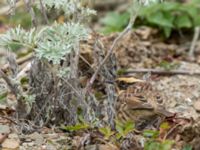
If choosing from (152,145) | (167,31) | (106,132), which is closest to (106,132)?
(106,132)

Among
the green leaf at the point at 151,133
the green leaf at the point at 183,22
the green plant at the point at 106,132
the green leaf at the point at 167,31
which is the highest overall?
the green leaf at the point at 183,22

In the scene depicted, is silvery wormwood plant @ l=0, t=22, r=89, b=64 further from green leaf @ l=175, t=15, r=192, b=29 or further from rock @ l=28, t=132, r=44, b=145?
green leaf @ l=175, t=15, r=192, b=29

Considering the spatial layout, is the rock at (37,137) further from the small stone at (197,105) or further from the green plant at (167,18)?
the green plant at (167,18)

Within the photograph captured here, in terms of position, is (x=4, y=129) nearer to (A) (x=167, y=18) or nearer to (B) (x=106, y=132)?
(B) (x=106, y=132)

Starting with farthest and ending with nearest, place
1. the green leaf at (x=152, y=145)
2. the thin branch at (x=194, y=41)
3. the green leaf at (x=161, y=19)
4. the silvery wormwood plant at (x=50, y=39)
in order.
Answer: the green leaf at (x=161, y=19) < the thin branch at (x=194, y=41) < the green leaf at (x=152, y=145) < the silvery wormwood plant at (x=50, y=39)

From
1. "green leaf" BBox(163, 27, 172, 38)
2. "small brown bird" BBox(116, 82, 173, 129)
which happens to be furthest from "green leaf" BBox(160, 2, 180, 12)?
"small brown bird" BBox(116, 82, 173, 129)

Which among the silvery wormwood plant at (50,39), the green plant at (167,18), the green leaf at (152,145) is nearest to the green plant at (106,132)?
the green leaf at (152,145)
